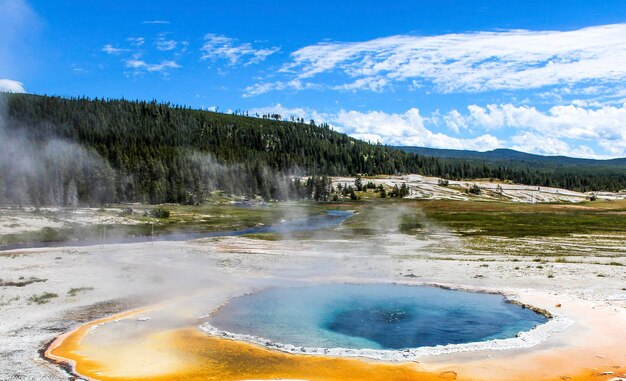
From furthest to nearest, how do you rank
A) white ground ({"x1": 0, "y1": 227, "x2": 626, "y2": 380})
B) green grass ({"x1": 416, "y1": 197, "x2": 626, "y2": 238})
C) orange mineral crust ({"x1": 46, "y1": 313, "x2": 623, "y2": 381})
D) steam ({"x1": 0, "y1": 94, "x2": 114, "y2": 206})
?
steam ({"x1": 0, "y1": 94, "x2": 114, "y2": 206}) < green grass ({"x1": 416, "y1": 197, "x2": 626, "y2": 238}) < white ground ({"x1": 0, "y1": 227, "x2": 626, "y2": 380}) < orange mineral crust ({"x1": 46, "y1": 313, "x2": 623, "y2": 381})

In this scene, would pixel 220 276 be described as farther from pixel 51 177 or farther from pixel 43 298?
pixel 51 177

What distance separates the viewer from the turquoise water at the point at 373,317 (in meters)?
20.5

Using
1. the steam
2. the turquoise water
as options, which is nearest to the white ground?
the turquoise water

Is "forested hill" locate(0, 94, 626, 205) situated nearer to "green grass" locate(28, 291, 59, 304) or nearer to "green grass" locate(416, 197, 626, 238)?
"green grass" locate(416, 197, 626, 238)

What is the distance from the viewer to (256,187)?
493 ft

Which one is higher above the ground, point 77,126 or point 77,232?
point 77,126

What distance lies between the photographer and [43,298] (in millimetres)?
25953

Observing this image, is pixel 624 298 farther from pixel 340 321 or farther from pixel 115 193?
pixel 115 193

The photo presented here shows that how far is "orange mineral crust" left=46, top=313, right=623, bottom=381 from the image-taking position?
16.0m

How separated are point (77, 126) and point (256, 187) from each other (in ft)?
244

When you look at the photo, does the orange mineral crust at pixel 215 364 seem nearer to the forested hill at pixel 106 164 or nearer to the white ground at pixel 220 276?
the white ground at pixel 220 276

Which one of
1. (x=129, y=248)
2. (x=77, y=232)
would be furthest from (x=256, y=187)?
(x=129, y=248)

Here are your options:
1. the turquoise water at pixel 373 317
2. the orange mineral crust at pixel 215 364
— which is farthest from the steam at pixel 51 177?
the orange mineral crust at pixel 215 364

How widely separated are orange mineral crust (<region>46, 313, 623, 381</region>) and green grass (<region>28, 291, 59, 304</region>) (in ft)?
22.2
